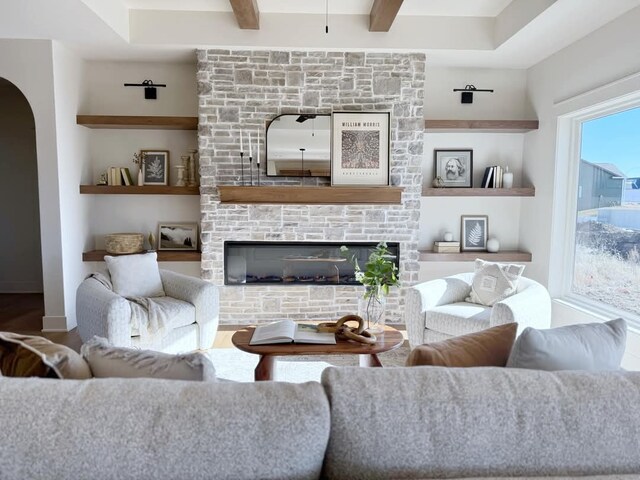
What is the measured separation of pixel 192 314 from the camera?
3.36 m

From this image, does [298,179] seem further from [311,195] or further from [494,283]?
[494,283]

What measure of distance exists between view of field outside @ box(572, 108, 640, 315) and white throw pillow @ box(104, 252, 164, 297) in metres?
3.68

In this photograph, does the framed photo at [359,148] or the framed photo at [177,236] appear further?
the framed photo at [177,236]

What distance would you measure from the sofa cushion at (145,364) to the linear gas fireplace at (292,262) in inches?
125

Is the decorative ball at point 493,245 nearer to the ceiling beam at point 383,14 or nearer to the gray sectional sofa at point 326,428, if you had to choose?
the ceiling beam at point 383,14

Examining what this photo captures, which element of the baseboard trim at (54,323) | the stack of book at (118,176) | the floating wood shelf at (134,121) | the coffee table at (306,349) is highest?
the floating wood shelf at (134,121)

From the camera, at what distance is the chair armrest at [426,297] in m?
3.32

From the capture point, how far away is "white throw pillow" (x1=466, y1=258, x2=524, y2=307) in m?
3.33

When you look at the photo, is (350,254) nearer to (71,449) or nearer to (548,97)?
(548,97)

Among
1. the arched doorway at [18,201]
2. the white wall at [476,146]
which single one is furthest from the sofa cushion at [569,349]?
the arched doorway at [18,201]

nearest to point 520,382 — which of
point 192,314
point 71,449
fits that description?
point 71,449

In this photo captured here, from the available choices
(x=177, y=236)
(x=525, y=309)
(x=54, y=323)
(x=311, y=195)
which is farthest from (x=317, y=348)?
(x=54, y=323)

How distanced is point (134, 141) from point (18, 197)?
7.01 feet

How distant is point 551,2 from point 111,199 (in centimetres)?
437
